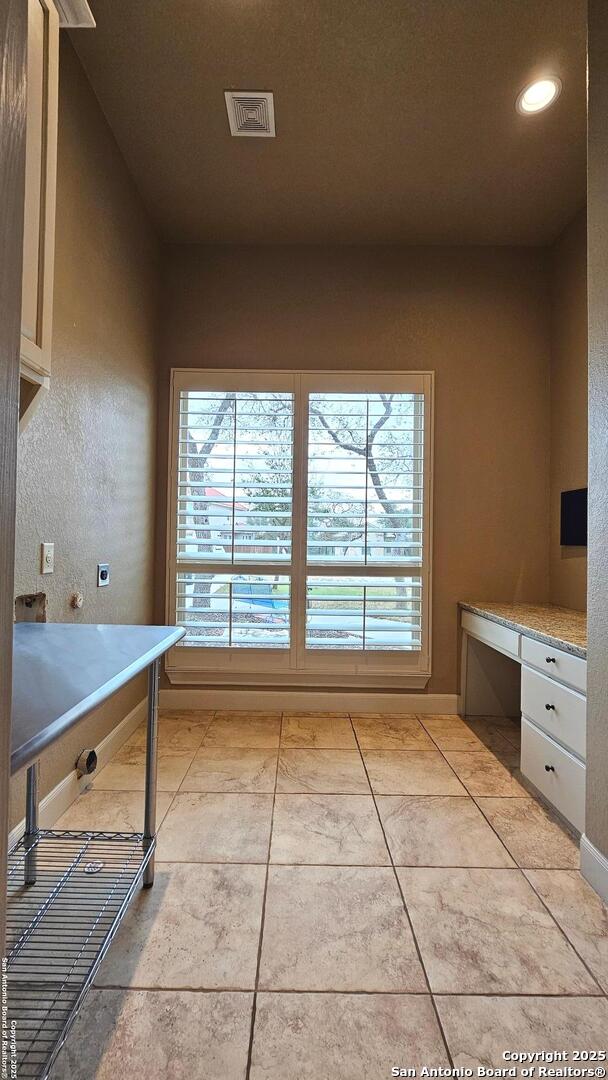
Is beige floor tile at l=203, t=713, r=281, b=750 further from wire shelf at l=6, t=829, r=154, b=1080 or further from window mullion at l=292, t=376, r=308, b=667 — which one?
wire shelf at l=6, t=829, r=154, b=1080

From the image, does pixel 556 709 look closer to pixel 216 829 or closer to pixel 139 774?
pixel 216 829

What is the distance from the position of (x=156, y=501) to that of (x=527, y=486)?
2.45 metres

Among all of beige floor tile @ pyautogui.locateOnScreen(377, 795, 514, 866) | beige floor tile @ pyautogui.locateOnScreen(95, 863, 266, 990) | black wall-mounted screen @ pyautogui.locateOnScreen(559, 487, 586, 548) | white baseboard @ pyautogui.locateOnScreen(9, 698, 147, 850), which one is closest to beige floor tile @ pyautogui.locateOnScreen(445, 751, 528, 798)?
beige floor tile @ pyautogui.locateOnScreen(377, 795, 514, 866)

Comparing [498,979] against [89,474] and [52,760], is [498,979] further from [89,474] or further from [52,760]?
[89,474]

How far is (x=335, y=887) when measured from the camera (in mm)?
1642

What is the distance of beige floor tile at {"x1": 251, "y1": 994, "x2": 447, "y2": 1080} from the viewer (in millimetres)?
1075

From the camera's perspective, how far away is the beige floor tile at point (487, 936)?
1.30 meters

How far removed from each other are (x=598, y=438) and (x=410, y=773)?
1.73 metres

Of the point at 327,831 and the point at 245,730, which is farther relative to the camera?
the point at 245,730

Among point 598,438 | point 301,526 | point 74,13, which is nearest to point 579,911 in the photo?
point 598,438

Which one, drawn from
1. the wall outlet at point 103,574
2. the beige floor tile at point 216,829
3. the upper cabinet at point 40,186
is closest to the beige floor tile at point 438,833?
the beige floor tile at point 216,829

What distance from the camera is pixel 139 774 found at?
7.83ft

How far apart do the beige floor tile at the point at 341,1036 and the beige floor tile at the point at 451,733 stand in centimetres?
167

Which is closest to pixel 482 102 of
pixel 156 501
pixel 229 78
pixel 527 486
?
pixel 229 78
